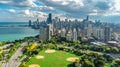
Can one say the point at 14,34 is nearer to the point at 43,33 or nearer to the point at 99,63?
the point at 43,33

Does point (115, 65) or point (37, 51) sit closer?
point (115, 65)

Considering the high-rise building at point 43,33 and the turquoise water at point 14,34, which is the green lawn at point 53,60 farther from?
the turquoise water at point 14,34

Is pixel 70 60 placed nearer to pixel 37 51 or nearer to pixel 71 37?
pixel 37 51

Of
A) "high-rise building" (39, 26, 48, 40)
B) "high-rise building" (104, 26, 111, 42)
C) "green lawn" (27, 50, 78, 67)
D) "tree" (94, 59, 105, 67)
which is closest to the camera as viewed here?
"tree" (94, 59, 105, 67)

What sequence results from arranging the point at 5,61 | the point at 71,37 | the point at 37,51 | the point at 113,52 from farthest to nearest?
1. the point at 71,37
2. the point at 113,52
3. the point at 37,51
4. the point at 5,61

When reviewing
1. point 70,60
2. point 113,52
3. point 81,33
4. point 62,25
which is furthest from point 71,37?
point 62,25

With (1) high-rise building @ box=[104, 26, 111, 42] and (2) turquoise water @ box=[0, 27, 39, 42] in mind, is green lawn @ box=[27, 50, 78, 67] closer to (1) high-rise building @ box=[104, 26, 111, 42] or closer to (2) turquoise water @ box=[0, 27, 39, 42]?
(1) high-rise building @ box=[104, 26, 111, 42]

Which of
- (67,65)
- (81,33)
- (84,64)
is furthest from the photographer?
(81,33)

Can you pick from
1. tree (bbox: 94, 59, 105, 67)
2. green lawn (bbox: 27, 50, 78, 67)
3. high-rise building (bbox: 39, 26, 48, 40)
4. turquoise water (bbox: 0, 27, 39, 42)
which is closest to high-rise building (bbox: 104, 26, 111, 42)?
high-rise building (bbox: 39, 26, 48, 40)
